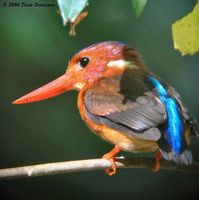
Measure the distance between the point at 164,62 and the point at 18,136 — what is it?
0.50m

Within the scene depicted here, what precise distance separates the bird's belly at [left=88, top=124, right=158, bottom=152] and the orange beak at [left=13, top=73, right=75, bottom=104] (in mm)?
167

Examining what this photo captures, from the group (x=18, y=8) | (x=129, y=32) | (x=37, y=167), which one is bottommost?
(x=37, y=167)

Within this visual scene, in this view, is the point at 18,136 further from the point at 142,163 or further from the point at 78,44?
the point at 142,163

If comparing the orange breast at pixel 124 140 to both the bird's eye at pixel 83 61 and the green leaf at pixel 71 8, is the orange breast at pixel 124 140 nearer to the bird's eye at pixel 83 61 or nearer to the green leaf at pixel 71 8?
the bird's eye at pixel 83 61

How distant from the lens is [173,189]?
214cm

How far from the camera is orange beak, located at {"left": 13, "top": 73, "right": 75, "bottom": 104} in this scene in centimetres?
158

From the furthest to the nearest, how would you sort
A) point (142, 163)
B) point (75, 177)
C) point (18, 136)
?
1. point (75, 177)
2. point (18, 136)
3. point (142, 163)

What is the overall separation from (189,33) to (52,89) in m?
0.55

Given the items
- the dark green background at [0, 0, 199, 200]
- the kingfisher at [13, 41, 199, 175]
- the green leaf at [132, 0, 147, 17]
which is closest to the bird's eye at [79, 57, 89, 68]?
the kingfisher at [13, 41, 199, 175]

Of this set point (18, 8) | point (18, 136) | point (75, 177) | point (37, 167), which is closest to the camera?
point (37, 167)

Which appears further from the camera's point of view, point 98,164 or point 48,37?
point 48,37

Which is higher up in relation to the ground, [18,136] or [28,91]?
[28,91]

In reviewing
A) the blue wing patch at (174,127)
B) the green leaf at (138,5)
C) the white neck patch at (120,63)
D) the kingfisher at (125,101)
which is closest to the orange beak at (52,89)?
the kingfisher at (125,101)

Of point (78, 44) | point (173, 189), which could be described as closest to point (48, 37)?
point (78, 44)
